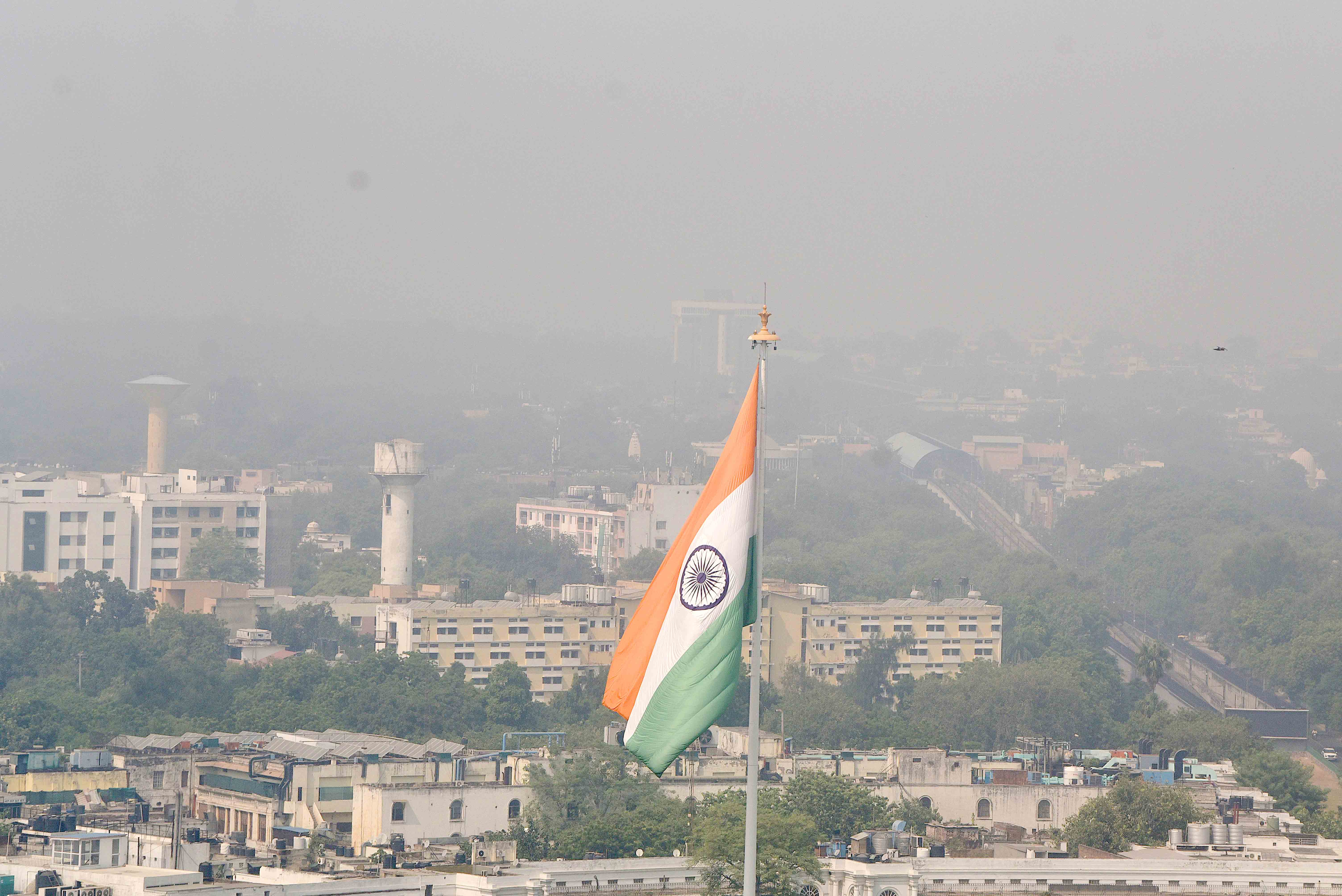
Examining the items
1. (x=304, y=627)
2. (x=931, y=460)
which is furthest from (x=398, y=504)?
(x=931, y=460)

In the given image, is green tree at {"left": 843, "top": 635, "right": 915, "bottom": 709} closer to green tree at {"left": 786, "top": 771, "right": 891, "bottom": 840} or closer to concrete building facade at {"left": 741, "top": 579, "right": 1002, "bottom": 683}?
concrete building facade at {"left": 741, "top": 579, "right": 1002, "bottom": 683}

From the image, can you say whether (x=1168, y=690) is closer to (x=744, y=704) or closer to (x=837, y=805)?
(x=744, y=704)

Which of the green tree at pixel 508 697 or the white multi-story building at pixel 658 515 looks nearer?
the green tree at pixel 508 697

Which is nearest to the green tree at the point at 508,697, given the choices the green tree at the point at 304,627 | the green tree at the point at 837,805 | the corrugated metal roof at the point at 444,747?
the corrugated metal roof at the point at 444,747

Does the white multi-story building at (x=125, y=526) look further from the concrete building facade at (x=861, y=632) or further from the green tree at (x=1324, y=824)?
the green tree at (x=1324, y=824)

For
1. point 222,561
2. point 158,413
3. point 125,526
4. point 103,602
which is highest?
point 158,413

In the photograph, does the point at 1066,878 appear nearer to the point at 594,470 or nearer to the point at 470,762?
the point at 470,762
